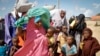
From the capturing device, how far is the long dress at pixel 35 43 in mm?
6188

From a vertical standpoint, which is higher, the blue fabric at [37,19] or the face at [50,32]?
the blue fabric at [37,19]

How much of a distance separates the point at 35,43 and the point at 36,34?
17cm

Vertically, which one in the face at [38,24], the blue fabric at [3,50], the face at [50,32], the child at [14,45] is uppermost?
the face at [38,24]

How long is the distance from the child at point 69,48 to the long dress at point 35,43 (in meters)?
1.30

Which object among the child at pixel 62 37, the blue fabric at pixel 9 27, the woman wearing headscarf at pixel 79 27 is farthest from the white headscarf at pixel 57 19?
the blue fabric at pixel 9 27

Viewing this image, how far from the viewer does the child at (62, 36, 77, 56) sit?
291 inches

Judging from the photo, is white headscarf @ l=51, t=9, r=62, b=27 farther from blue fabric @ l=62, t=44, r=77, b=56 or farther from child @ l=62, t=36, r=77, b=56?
blue fabric @ l=62, t=44, r=77, b=56

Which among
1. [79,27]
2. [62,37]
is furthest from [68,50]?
[79,27]

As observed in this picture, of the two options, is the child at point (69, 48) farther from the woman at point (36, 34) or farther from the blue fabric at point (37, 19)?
the blue fabric at point (37, 19)

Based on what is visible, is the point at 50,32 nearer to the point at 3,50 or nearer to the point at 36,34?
the point at 36,34

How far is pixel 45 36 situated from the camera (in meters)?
6.34

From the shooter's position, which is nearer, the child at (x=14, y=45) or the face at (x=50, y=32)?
the face at (x=50, y=32)

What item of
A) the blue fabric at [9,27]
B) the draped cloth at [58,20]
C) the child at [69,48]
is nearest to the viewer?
the child at [69,48]

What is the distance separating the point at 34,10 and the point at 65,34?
2.25 m
